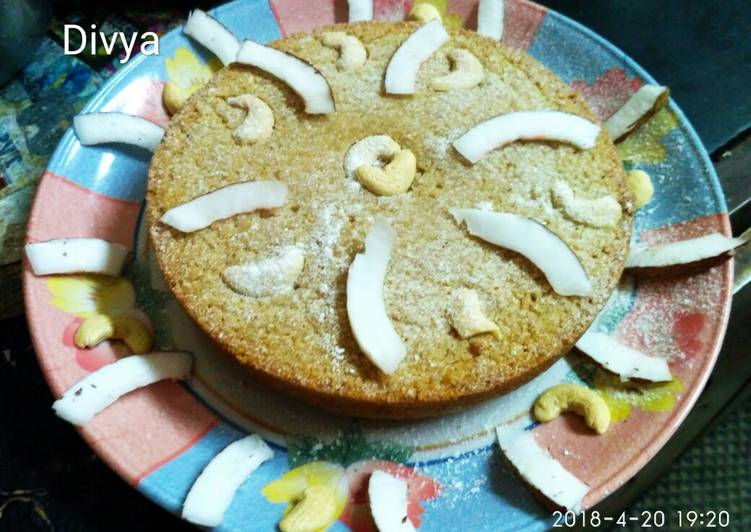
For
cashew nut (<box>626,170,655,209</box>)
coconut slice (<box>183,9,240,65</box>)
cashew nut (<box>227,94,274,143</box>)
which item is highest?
coconut slice (<box>183,9,240,65</box>)

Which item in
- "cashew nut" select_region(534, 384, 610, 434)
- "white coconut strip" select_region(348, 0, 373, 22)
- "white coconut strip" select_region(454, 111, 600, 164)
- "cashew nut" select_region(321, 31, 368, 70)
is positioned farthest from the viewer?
"white coconut strip" select_region(348, 0, 373, 22)

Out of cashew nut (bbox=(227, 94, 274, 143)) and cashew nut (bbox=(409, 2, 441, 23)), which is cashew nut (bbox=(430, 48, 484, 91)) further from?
cashew nut (bbox=(227, 94, 274, 143))

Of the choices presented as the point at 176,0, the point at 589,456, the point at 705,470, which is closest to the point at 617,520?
the point at 705,470

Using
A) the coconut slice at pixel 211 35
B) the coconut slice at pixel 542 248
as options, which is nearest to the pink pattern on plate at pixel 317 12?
the coconut slice at pixel 211 35

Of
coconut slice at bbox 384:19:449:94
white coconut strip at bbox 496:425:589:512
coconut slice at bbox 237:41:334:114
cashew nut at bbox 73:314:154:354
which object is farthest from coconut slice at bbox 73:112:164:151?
white coconut strip at bbox 496:425:589:512

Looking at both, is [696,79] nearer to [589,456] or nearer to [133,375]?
[589,456]

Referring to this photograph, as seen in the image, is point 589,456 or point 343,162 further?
point 343,162
